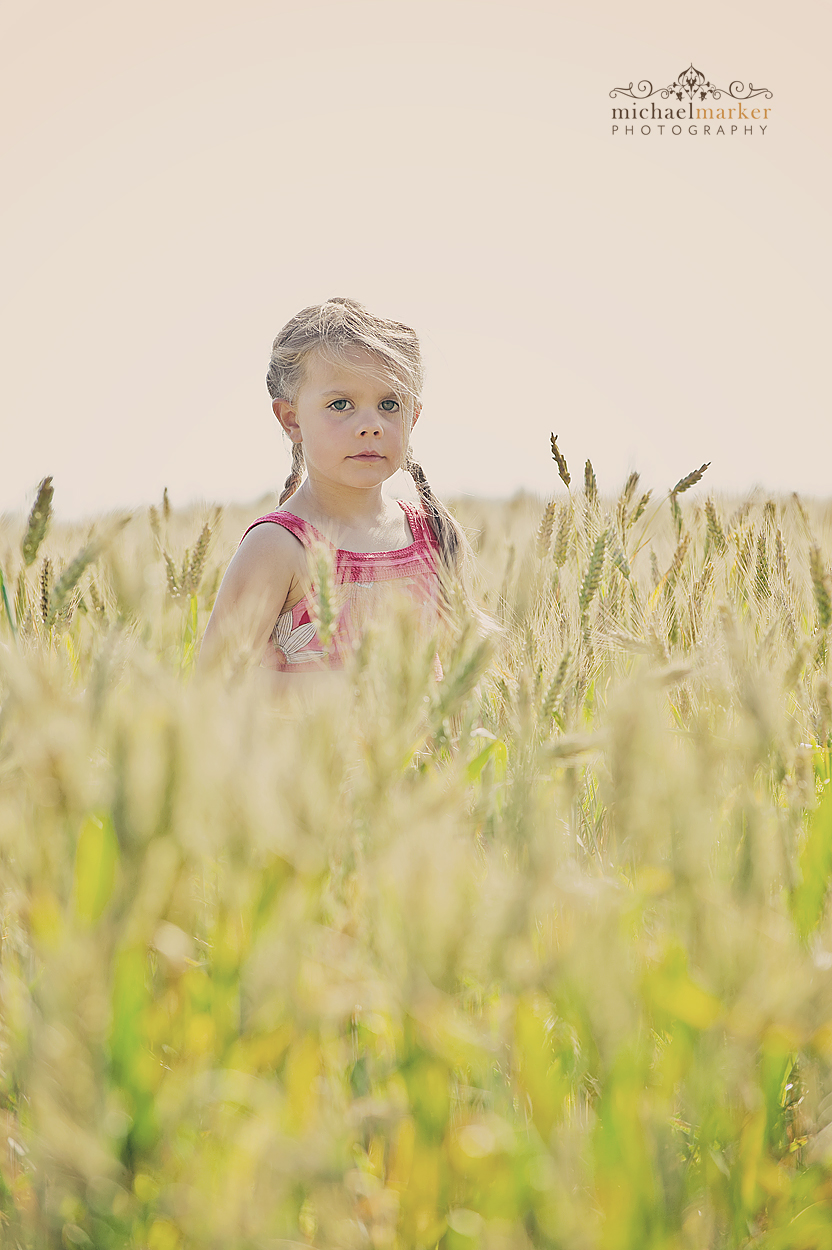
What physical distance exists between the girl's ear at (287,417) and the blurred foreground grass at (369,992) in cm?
162

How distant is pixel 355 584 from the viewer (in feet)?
6.34

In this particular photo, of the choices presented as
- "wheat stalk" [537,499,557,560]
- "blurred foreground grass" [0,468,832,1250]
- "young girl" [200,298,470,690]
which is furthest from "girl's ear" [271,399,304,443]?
"blurred foreground grass" [0,468,832,1250]

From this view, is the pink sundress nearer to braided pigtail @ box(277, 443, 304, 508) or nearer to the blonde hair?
the blonde hair

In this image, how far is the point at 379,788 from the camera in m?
0.48

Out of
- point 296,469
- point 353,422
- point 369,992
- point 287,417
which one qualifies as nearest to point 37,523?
point 369,992

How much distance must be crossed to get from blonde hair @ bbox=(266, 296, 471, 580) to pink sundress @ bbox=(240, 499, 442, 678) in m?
0.07

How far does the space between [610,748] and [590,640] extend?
27.9 inches

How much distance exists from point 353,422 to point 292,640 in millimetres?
497

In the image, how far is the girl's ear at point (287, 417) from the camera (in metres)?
2.08

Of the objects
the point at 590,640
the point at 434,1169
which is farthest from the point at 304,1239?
the point at 590,640

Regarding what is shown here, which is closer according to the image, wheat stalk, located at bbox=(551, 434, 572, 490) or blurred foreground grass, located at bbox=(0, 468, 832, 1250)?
blurred foreground grass, located at bbox=(0, 468, 832, 1250)

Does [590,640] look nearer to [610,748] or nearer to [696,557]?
[610,748]

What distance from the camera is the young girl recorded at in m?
1.79

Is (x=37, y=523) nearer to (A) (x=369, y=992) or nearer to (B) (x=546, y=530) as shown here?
(A) (x=369, y=992)
